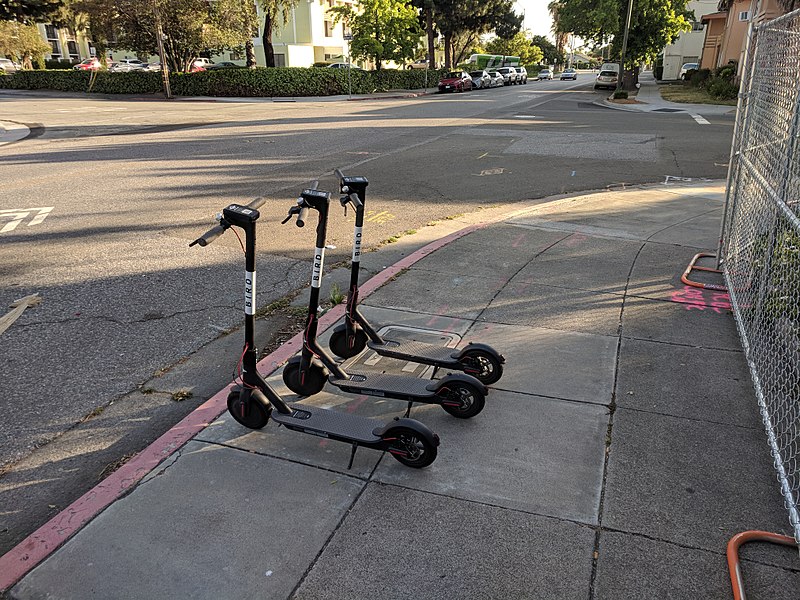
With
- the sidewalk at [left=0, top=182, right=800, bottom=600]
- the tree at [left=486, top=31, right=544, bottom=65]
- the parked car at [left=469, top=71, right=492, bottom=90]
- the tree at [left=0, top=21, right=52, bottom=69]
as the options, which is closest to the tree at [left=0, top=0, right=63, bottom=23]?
the tree at [left=0, top=21, right=52, bottom=69]

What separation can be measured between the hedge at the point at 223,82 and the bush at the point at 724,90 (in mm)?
20715

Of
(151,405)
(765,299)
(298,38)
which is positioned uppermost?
(298,38)

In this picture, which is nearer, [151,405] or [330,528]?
[330,528]

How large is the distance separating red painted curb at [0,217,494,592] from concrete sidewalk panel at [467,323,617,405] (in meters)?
1.65

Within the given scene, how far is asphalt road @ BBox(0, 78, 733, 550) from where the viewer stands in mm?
4984

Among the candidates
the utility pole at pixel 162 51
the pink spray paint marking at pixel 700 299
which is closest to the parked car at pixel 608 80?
the utility pole at pixel 162 51

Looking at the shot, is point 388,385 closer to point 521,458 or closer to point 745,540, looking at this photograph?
point 521,458

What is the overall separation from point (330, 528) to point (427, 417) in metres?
1.18

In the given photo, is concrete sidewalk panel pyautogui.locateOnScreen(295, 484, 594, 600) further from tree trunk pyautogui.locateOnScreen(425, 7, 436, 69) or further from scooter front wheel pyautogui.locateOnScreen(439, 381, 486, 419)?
tree trunk pyautogui.locateOnScreen(425, 7, 436, 69)

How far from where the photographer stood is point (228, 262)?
24.0ft

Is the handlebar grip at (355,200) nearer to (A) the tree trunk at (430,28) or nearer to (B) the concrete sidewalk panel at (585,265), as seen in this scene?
(B) the concrete sidewalk panel at (585,265)

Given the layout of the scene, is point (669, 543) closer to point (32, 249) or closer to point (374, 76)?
point (32, 249)

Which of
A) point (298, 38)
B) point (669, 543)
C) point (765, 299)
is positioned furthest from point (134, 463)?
point (298, 38)

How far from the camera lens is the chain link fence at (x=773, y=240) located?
3.77 m
